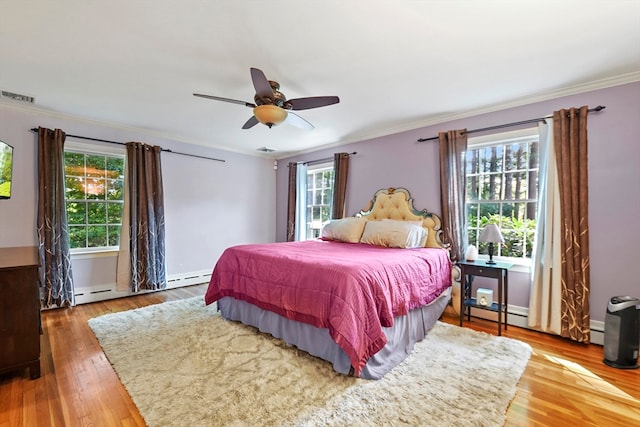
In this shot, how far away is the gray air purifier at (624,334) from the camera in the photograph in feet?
7.32

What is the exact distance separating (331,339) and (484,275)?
182 cm

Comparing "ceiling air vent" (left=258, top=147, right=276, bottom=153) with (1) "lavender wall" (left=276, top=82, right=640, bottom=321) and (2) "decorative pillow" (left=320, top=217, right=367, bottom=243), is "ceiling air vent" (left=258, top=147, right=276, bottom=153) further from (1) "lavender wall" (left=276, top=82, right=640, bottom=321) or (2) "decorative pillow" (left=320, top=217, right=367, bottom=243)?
(1) "lavender wall" (left=276, top=82, right=640, bottom=321)

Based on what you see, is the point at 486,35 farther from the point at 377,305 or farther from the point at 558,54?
the point at 377,305

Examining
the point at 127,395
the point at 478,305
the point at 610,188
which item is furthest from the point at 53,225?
the point at 610,188

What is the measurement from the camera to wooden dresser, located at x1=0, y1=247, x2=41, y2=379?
1.95 metres

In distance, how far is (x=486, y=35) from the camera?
2.01 metres

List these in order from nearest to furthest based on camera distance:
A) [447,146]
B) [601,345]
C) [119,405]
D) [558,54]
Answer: [119,405] → [558,54] → [601,345] → [447,146]

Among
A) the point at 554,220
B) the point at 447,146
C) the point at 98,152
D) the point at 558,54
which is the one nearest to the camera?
the point at 558,54

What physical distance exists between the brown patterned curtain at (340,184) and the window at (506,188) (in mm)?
1840

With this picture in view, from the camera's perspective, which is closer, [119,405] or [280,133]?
[119,405]

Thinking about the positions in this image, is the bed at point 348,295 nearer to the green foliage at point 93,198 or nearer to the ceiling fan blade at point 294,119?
the ceiling fan blade at point 294,119

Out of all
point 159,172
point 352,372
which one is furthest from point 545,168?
point 159,172

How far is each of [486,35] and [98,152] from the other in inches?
186

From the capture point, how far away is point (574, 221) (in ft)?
8.84
